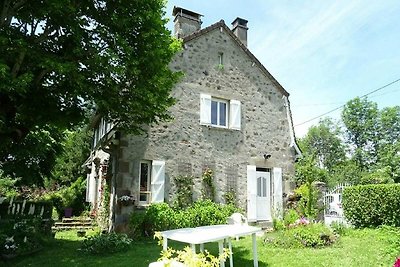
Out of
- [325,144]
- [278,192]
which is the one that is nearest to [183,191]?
[278,192]

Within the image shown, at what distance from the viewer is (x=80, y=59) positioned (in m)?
7.30

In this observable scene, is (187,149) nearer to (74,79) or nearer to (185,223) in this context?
(185,223)

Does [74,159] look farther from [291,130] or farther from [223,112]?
[291,130]

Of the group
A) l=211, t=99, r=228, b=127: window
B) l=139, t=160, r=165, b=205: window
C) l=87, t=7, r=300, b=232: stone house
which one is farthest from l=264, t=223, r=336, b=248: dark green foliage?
l=211, t=99, r=228, b=127: window

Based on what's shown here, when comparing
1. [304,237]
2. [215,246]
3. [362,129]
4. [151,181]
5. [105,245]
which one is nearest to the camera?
[105,245]

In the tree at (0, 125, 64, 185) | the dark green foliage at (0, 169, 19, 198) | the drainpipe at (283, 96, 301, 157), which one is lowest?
the dark green foliage at (0, 169, 19, 198)

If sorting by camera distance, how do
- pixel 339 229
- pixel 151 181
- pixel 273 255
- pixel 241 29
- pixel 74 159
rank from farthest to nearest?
pixel 74 159 → pixel 241 29 → pixel 151 181 → pixel 339 229 → pixel 273 255

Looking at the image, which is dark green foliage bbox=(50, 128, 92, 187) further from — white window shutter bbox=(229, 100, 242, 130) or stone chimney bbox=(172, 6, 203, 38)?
white window shutter bbox=(229, 100, 242, 130)

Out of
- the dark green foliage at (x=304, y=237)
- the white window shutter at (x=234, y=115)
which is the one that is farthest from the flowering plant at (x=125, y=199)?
the white window shutter at (x=234, y=115)

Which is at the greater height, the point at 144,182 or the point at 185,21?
the point at 185,21

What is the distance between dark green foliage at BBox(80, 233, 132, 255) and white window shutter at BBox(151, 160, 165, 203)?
2.44 metres

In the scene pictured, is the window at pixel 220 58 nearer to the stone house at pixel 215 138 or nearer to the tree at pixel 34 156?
the stone house at pixel 215 138

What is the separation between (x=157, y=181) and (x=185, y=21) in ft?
22.0

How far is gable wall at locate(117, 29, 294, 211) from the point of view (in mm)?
11625
